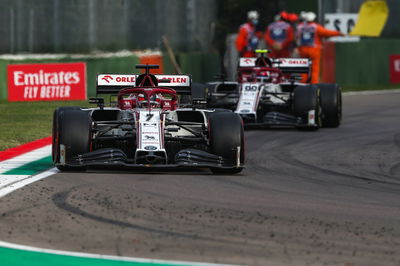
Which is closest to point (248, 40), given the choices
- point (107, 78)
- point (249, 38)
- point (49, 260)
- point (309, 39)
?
point (249, 38)

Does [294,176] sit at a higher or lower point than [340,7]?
lower

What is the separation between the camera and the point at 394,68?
120 ft

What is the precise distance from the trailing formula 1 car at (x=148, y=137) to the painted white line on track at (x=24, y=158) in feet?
2.39

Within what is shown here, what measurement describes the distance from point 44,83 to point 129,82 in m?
11.4

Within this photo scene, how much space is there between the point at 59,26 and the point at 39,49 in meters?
1.04

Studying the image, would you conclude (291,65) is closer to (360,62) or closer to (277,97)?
(277,97)

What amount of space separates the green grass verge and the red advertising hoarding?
14.0 metres

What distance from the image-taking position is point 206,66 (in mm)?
35344

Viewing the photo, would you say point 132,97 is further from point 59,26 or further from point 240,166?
point 59,26

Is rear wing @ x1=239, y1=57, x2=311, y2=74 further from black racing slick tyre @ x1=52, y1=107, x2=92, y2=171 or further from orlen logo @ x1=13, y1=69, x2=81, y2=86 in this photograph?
black racing slick tyre @ x1=52, y1=107, x2=92, y2=171

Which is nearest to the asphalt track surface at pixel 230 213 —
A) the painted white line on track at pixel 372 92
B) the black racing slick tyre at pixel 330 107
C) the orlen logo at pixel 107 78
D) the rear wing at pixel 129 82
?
the rear wing at pixel 129 82

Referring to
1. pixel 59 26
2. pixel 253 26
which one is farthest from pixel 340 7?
pixel 59 26

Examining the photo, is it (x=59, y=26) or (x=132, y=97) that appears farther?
(x=59, y=26)

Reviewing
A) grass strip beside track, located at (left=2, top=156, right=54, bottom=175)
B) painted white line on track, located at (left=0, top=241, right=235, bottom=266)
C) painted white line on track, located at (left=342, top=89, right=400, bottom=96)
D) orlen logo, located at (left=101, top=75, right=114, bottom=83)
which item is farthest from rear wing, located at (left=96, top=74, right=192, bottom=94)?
painted white line on track, located at (left=342, top=89, right=400, bottom=96)
